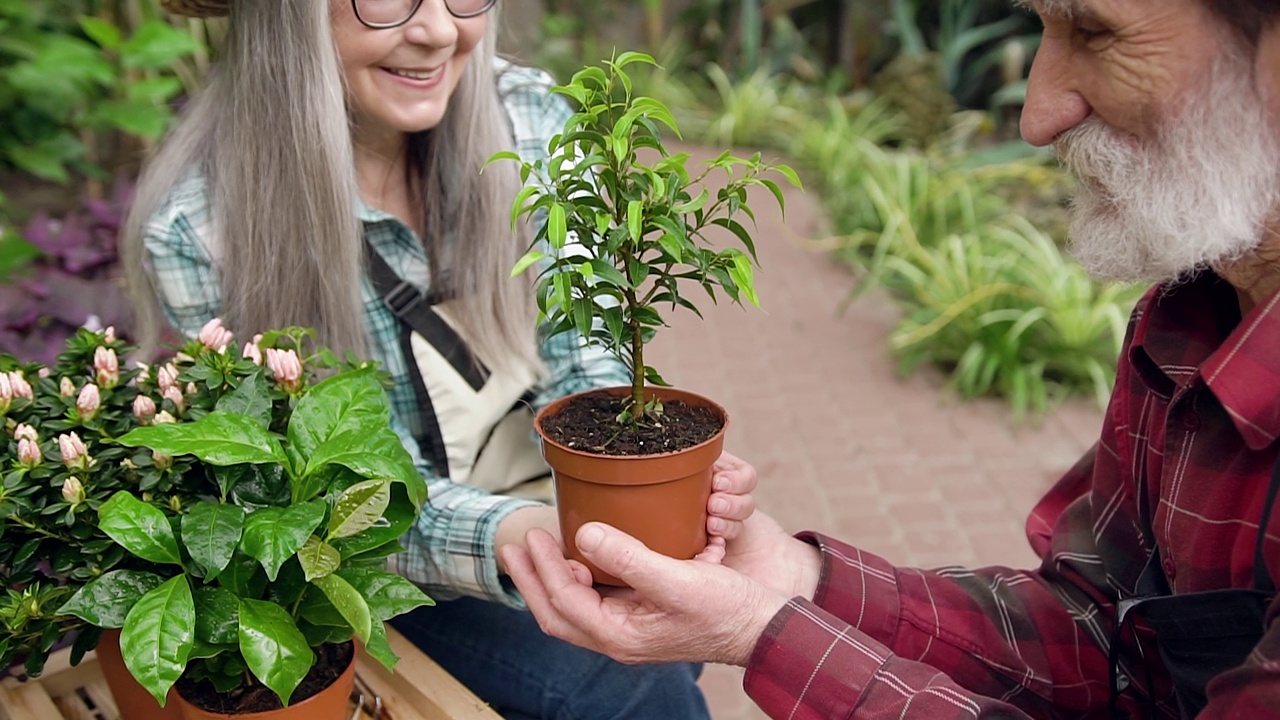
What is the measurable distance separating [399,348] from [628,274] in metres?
0.86

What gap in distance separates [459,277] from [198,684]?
0.92 metres

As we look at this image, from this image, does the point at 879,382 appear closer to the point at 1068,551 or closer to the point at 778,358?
the point at 778,358

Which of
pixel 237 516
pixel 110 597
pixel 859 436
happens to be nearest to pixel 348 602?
pixel 237 516

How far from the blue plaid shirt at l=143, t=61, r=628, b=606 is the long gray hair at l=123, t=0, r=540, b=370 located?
0.03 m


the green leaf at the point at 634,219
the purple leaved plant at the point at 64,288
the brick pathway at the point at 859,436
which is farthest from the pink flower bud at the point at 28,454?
the brick pathway at the point at 859,436

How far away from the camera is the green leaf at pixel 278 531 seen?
1.23m

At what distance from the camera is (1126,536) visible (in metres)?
1.70

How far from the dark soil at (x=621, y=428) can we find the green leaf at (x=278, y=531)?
0.32 meters

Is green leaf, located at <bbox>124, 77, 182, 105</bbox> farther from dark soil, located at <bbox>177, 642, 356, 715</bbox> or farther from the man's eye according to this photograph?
the man's eye

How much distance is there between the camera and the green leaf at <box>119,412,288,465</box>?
1280mm

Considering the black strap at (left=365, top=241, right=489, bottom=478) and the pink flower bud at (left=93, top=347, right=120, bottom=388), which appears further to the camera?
the black strap at (left=365, top=241, right=489, bottom=478)

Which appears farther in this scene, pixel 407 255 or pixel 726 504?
pixel 407 255

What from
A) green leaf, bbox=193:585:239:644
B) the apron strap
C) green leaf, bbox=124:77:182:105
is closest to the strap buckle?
green leaf, bbox=193:585:239:644

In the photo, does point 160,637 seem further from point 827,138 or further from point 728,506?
point 827,138
